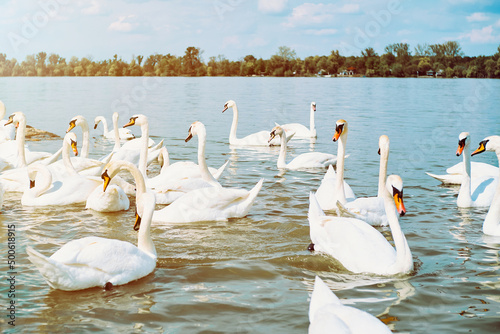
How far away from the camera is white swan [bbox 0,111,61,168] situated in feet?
38.2

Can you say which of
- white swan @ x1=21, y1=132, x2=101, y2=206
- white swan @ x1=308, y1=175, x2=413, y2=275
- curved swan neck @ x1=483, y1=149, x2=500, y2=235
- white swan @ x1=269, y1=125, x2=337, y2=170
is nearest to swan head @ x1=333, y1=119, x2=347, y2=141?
curved swan neck @ x1=483, y1=149, x2=500, y2=235

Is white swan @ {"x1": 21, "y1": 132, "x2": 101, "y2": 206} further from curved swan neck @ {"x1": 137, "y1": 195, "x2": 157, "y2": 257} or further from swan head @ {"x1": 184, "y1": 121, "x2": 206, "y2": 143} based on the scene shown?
curved swan neck @ {"x1": 137, "y1": 195, "x2": 157, "y2": 257}

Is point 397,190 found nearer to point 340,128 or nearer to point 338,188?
point 338,188

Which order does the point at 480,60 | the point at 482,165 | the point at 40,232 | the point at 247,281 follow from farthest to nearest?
the point at 480,60 → the point at 482,165 → the point at 40,232 → the point at 247,281

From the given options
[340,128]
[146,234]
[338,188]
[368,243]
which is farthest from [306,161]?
[146,234]

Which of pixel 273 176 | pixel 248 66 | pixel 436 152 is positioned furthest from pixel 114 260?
pixel 248 66

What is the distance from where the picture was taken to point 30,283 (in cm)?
604

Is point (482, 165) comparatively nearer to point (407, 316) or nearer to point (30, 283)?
point (407, 316)

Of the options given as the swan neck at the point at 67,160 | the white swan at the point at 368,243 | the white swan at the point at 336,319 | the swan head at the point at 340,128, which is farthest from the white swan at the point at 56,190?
the white swan at the point at 336,319

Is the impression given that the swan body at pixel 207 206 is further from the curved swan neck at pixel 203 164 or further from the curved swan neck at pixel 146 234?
the curved swan neck at pixel 146 234

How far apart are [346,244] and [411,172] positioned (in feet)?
23.6

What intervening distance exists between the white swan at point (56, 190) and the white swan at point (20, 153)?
172 centimetres

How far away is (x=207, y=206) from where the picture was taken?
861cm

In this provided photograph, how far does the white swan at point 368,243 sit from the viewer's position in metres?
6.30
